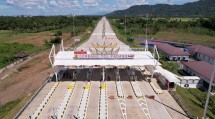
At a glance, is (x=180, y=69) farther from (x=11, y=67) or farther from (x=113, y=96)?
(x=11, y=67)

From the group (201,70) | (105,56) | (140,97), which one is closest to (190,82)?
(201,70)

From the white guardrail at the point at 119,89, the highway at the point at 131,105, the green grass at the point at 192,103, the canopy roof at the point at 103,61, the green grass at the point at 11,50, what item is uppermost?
the canopy roof at the point at 103,61

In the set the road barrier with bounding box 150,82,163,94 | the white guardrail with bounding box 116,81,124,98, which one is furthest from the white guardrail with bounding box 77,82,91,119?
the road barrier with bounding box 150,82,163,94

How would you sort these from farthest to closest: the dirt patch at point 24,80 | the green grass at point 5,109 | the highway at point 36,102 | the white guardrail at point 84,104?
1. the dirt patch at point 24,80
2. the green grass at point 5,109
3. the highway at point 36,102
4. the white guardrail at point 84,104

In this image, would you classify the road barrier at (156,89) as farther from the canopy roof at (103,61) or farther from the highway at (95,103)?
the canopy roof at (103,61)

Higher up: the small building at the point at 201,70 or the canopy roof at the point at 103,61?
the canopy roof at the point at 103,61

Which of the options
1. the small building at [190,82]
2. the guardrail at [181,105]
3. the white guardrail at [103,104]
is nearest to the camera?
the white guardrail at [103,104]

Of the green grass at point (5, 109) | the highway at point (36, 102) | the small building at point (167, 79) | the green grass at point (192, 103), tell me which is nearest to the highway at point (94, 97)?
the highway at point (36, 102)

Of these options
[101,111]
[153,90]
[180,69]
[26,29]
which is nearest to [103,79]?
[153,90]
